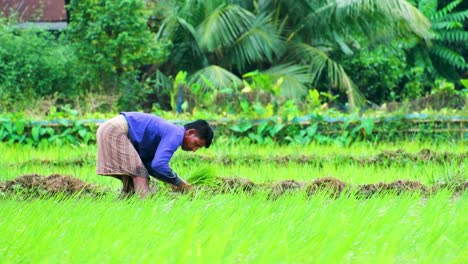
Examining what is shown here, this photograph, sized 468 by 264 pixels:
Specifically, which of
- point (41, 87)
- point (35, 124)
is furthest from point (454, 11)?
point (35, 124)

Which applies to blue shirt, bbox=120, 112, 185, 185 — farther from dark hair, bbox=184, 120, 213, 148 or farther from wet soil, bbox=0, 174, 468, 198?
wet soil, bbox=0, 174, 468, 198

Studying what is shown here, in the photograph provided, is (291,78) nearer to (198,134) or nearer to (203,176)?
(203,176)

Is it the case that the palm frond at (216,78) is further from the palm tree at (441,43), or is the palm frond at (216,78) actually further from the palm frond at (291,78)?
the palm tree at (441,43)

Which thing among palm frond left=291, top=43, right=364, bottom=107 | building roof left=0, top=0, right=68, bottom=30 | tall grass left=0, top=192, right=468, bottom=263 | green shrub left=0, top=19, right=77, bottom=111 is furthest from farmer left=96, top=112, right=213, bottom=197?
building roof left=0, top=0, right=68, bottom=30

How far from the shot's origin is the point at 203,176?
5875mm

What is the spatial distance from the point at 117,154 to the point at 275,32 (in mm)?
9793

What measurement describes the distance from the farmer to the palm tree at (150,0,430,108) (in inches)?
316

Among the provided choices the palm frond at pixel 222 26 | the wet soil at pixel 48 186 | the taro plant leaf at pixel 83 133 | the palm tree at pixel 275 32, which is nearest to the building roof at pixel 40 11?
the palm tree at pixel 275 32

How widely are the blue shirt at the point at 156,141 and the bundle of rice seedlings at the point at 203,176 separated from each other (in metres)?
0.28

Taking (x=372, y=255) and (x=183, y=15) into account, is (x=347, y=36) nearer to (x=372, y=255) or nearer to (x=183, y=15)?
(x=183, y=15)

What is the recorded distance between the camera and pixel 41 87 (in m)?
13.0

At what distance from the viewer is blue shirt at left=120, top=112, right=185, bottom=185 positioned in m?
5.40

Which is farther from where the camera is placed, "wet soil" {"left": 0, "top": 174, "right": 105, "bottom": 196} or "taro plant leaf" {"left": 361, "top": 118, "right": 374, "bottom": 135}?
"taro plant leaf" {"left": 361, "top": 118, "right": 374, "bottom": 135}

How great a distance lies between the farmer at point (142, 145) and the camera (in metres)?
5.47
